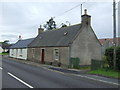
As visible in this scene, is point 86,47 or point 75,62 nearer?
point 75,62

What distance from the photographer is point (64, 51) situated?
22438 millimetres

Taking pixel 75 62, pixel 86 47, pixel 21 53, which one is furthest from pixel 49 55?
pixel 21 53

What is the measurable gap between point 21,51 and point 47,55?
14.0 meters

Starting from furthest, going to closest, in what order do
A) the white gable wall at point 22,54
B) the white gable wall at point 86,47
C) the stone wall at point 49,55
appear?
the white gable wall at point 22,54, the white gable wall at point 86,47, the stone wall at point 49,55

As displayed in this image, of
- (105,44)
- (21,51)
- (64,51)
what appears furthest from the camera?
(105,44)

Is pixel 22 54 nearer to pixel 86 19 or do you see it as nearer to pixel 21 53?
pixel 21 53

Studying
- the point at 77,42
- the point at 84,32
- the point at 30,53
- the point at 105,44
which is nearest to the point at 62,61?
the point at 77,42

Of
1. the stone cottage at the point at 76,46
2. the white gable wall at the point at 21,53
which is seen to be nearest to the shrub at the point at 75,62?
the stone cottage at the point at 76,46

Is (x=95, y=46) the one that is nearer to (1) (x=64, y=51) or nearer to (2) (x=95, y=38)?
(2) (x=95, y=38)

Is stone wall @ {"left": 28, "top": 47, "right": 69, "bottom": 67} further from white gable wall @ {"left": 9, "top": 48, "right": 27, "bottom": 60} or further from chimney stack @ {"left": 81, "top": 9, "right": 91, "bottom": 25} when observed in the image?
chimney stack @ {"left": 81, "top": 9, "right": 91, "bottom": 25}

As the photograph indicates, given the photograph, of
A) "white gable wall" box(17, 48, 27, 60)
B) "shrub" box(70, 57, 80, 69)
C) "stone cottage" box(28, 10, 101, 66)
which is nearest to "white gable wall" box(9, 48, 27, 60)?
"white gable wall" box(17, 48, 27, 60)

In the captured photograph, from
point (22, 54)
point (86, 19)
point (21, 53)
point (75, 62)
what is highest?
point (86, 19)

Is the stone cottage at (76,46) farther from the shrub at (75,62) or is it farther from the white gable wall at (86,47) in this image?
the shrub at (75,62)

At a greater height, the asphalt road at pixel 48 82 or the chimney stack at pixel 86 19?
the chimney stack at pixel 86 19
